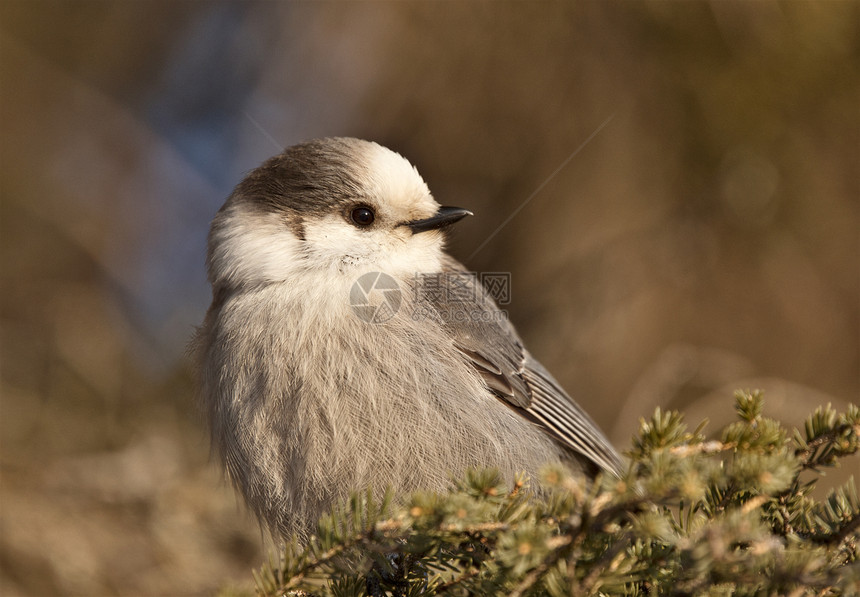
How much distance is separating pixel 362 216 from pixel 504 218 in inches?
72.2

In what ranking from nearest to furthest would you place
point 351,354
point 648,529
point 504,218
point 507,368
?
point 648,529 < point 351,354 < point 507,368 < point 504,218

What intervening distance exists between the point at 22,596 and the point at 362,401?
2.20 metres

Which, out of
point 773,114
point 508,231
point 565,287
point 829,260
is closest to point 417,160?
point 508,231

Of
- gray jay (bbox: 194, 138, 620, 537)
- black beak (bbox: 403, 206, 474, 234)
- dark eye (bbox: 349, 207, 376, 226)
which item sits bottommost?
gray jay (bbox: 194, 138, 620, 537)

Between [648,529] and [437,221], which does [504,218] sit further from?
[648,529]

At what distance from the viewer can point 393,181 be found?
267cm

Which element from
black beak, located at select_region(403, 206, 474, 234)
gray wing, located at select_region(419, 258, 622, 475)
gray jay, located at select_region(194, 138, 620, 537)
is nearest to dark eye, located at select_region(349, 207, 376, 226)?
gray jay, located at select_region(194, 138, 620, 537)

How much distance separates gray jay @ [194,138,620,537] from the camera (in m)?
2.29

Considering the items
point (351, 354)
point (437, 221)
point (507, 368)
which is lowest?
point (351, 354)

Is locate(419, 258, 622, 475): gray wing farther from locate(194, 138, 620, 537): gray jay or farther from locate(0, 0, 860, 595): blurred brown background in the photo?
locate(0, 0, 860, 595): blurred brown background

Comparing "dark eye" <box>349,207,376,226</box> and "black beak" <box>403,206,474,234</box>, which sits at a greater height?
"black beak" <box>403,206,474,234</box>

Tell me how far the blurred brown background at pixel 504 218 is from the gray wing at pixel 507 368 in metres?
0.93

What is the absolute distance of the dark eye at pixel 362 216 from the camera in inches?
103

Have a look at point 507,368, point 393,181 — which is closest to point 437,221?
point 393,181
